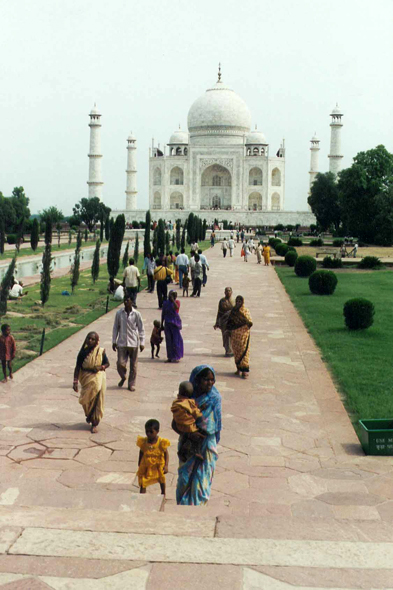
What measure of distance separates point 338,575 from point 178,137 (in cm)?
5358

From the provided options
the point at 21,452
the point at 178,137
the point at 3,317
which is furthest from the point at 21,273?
the point at 178,137

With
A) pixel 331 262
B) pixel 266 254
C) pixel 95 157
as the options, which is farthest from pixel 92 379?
pixel 95 157

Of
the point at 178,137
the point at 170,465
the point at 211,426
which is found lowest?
the point at 170,465

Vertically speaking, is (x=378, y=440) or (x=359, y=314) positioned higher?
(x=359, y=314)

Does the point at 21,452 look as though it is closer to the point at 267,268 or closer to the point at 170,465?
the point at 170,465

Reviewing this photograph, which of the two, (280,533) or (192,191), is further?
(192,191)

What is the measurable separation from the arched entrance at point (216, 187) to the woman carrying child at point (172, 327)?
150ft

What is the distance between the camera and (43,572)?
241 centimetres

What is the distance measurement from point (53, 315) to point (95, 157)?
124 ft

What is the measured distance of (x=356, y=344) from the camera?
8.23m

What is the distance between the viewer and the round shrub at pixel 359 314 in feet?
29.9

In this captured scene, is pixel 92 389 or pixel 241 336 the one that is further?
pixel 241 336

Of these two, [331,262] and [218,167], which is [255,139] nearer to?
[218,167]

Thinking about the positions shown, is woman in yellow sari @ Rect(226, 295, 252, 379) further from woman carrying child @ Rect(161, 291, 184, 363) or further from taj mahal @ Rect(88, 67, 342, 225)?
taj mahal @ Rect(88, 67, 342, 225)
